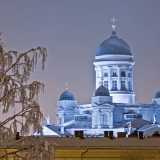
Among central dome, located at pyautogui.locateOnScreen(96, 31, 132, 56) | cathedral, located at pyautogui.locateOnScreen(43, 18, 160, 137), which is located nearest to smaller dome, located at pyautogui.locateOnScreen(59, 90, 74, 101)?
cathedral, located at pyautogui.locateOnScreen(43, 18, 160, 137)

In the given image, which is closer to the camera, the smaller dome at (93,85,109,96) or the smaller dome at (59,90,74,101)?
the smaller dome at (93,85,109,96)

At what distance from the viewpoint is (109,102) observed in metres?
130

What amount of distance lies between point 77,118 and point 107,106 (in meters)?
5.48

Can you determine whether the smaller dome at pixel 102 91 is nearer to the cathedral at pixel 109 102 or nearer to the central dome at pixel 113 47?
the cathedral at pixel 109 102

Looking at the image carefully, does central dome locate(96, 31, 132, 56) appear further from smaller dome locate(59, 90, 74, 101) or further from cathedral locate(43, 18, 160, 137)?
smaller dome locate(59, 90, 74, 101)

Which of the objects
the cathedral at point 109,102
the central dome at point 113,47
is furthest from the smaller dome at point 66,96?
the central dome at point 113,47

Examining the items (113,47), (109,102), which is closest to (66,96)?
(109,102)

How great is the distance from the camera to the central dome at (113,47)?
135625 millimetres

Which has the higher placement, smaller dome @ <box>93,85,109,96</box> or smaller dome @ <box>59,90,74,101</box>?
smaller dome @ <box>59,90,74,101</box>

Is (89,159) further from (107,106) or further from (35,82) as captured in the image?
(107,106)

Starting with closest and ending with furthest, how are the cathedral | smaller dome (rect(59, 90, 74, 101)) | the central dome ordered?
the cathedral < smaller dome (rect(59, 90, 74, 101)) < the central dome

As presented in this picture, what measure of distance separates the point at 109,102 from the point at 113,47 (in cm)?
949

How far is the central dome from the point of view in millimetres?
135625

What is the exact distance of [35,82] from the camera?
18250 millimetres
